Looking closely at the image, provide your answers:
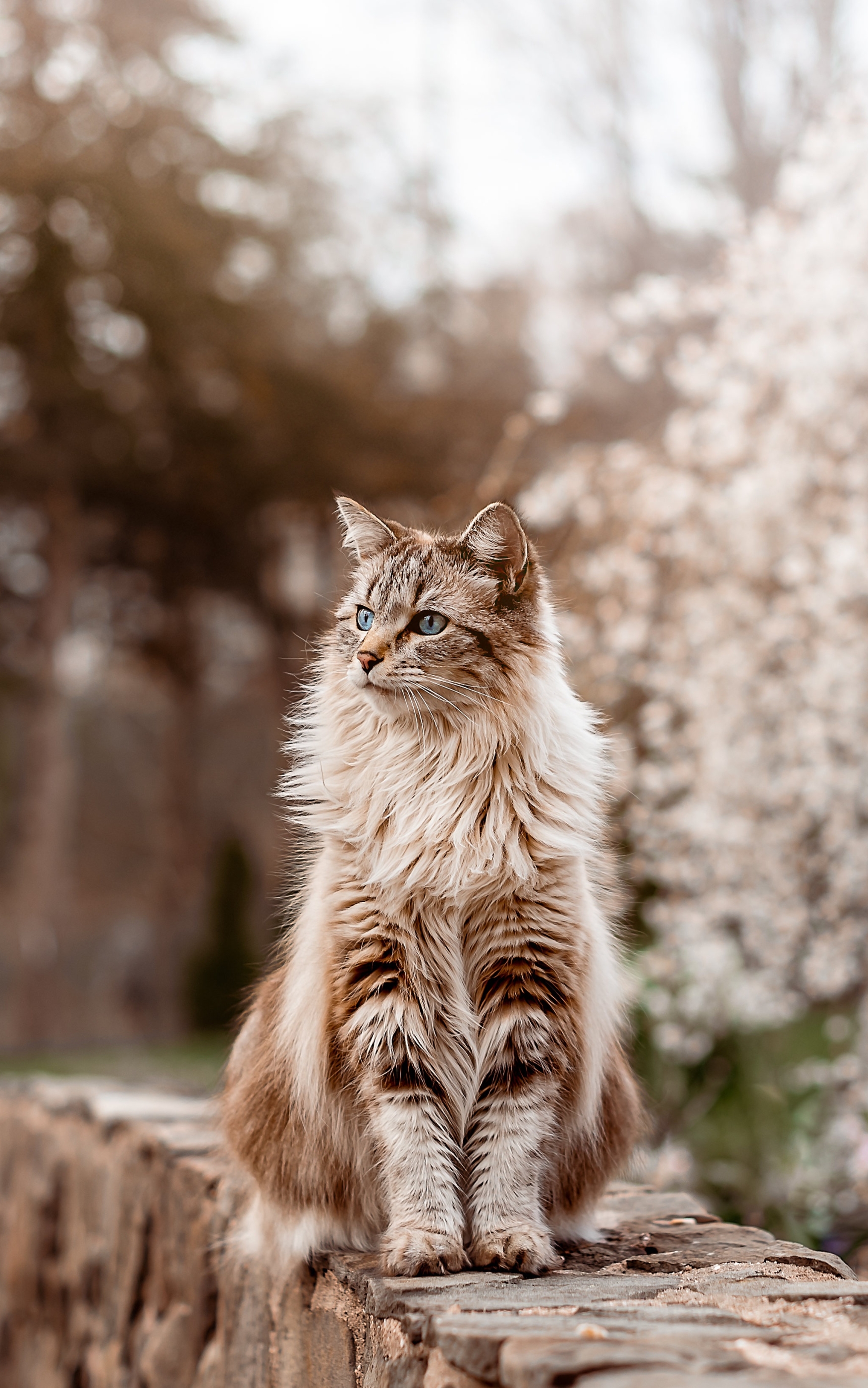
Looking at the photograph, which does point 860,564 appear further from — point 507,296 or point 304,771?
point 507,296

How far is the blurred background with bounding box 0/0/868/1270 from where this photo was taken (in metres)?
4.14

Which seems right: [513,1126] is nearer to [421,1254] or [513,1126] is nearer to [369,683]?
[421,1254]

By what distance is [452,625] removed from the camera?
1.91 meters

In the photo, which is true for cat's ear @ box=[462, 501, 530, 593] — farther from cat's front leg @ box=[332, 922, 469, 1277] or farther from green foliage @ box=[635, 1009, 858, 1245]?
green foliage @ box=[635, 1009, 858, 1245]

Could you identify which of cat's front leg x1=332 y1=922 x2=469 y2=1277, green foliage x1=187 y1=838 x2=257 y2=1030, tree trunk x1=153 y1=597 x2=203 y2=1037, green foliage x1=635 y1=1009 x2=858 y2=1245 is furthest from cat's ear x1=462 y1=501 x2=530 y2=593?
tree trunk x1=153 y1=597 x2=203 y2=1037

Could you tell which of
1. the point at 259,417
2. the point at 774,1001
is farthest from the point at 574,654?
the point at 259,417

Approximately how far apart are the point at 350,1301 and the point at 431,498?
30.0 feet

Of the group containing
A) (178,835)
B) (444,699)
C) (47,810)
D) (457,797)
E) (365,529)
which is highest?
(178,835)

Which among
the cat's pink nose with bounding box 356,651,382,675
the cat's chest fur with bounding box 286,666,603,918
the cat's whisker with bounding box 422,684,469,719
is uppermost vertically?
the cat's pink nose with bounding box 356,651,382,675

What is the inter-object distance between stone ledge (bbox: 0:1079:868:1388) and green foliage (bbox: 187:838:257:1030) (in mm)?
5871

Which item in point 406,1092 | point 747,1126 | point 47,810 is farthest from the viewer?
point 47,810

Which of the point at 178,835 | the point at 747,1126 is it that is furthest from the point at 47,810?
the point at 747,1126

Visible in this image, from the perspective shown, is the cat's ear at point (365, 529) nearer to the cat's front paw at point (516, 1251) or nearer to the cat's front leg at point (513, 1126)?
the cat's front leg at point (513, 1126)

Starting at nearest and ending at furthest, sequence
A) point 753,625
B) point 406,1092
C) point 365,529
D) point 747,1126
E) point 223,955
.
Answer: point 406,1092, point 365,529, point 747,1126, point 753,625, point 223,955
